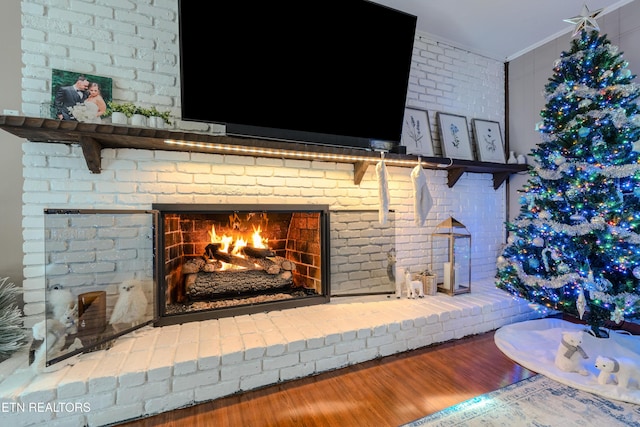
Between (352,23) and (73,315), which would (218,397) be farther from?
(352,23)

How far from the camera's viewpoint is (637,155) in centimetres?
191

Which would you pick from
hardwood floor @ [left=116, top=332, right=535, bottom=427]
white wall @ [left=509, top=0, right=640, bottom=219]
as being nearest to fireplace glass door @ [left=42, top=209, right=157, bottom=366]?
hardwood floor @ [left=116, top=332, right=535, bottom=427]

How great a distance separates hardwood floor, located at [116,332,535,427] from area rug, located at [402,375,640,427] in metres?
0.07

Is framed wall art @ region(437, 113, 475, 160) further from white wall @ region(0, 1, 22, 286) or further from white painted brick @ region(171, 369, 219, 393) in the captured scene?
white wall @ region(0, 1, 22, 286)

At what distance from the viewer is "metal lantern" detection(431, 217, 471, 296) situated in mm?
2717

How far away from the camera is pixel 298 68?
6.66ft

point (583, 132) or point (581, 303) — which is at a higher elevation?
point (583, 132)

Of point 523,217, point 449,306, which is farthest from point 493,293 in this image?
point 523,217

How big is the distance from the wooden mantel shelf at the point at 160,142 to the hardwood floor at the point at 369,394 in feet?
4.73

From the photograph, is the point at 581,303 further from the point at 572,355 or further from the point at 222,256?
the point at 222,256

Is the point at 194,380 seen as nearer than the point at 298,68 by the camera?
Yes

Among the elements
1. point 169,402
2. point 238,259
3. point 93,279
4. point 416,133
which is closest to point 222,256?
point 238,259

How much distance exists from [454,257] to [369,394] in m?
1.59

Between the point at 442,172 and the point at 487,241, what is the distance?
0.95 m
